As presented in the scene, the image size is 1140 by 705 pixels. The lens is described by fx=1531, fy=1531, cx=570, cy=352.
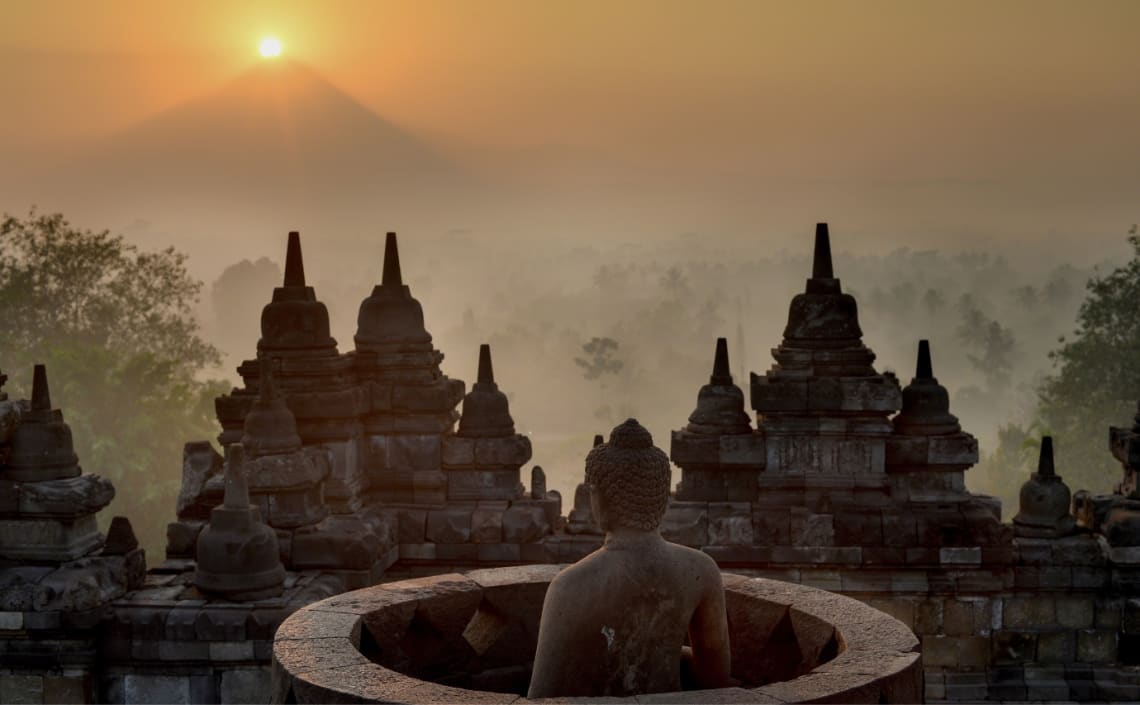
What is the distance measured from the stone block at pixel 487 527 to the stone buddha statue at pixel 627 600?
6144mm

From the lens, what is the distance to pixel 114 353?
38562mm

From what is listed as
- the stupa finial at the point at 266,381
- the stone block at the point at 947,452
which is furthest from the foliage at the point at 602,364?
the stupa finial at the point at 266,381

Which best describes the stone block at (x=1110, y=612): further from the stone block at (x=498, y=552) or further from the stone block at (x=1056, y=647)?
the stone block at (x=498, y=552)

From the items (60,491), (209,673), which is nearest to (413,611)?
(209,673)

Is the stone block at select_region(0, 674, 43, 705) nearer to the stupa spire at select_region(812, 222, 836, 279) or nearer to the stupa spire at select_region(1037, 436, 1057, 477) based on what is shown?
the stupa spire at select_region(812, 222, 836, 279)

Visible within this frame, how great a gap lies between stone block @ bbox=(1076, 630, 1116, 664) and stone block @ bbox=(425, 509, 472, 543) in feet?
15.4

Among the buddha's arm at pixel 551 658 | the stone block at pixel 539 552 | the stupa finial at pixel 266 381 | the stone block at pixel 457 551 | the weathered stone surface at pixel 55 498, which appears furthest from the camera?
the stone block at pixel 457 551

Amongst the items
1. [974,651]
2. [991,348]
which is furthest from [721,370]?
[991,348]

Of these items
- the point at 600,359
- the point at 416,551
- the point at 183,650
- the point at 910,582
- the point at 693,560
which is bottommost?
the point at 183,650

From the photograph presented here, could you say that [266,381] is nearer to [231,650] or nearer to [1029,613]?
[231,650]

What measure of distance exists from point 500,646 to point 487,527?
512cm

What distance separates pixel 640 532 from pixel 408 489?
6.78 meters

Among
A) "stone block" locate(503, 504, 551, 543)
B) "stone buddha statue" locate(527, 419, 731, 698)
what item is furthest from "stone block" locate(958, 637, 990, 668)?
"stone buddha statue" locate(527, 419, 731, 698)

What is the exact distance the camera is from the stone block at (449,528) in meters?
12.0
